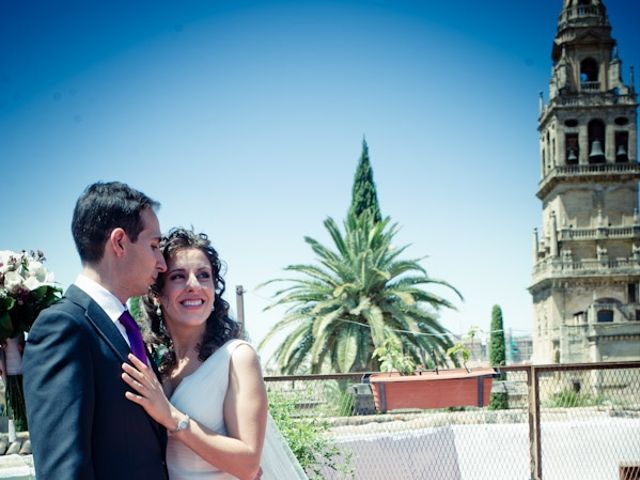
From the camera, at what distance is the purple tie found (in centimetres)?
186

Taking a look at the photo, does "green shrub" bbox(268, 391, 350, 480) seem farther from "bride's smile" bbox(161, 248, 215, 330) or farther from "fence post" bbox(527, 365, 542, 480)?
"bride's smile" bbox(161, 248, 215, 330)

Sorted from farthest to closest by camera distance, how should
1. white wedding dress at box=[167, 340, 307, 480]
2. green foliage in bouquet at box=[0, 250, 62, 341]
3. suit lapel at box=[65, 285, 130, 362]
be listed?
1. green foliage in bouquet at box=[0, 250, 62, 341]
2. white wedding dress at box=[167, 340, 307, 480]
3. suit lapel at box=[65, 285, 130, 362]

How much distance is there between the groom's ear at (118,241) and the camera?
1.82m

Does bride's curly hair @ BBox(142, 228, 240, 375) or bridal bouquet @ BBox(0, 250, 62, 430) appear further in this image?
bridal bouquet @ BBox(0, 250, 62, 430)

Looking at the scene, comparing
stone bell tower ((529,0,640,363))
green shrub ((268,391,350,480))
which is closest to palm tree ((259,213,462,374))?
green shrub ((268,391,350,480))

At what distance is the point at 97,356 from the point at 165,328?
0.83 m

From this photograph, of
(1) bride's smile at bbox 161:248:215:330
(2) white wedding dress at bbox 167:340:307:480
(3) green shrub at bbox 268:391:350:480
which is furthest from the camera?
(3) green shrub at bbox 268:391:350:480

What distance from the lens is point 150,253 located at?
1.91 meters

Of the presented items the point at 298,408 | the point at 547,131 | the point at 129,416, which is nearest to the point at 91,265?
the point at 129,416

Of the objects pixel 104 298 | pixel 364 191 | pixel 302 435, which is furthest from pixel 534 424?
pixel 364 191

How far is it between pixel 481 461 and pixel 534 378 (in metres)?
2.79

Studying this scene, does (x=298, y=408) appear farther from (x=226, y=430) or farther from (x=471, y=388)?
(x=226, y=430)

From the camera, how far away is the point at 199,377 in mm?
2193

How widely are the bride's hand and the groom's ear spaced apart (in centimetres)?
30
